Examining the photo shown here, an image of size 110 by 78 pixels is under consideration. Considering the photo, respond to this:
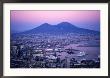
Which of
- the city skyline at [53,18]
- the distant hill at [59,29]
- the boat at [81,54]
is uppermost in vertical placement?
the city skyline at [53,18]

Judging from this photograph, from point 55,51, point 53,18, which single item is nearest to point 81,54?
point 55,51

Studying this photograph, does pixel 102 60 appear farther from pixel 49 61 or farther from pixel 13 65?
pixel 13 65

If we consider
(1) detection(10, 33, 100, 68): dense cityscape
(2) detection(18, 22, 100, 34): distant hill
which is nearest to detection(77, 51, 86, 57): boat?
(1) detection(10, 33, 100, 68): dense cityscape

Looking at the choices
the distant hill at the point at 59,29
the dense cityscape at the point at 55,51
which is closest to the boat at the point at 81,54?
the dense cityscape at the point at 55,51

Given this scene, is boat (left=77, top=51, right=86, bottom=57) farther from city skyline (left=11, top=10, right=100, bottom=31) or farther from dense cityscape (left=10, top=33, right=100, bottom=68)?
city skyline (left=11, top=10, right=100, bottom=31)

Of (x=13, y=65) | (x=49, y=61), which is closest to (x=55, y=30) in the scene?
(x=49, y=61)

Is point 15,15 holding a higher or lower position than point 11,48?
higher

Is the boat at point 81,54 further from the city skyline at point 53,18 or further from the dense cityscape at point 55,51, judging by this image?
the city skyline at point 53,18
